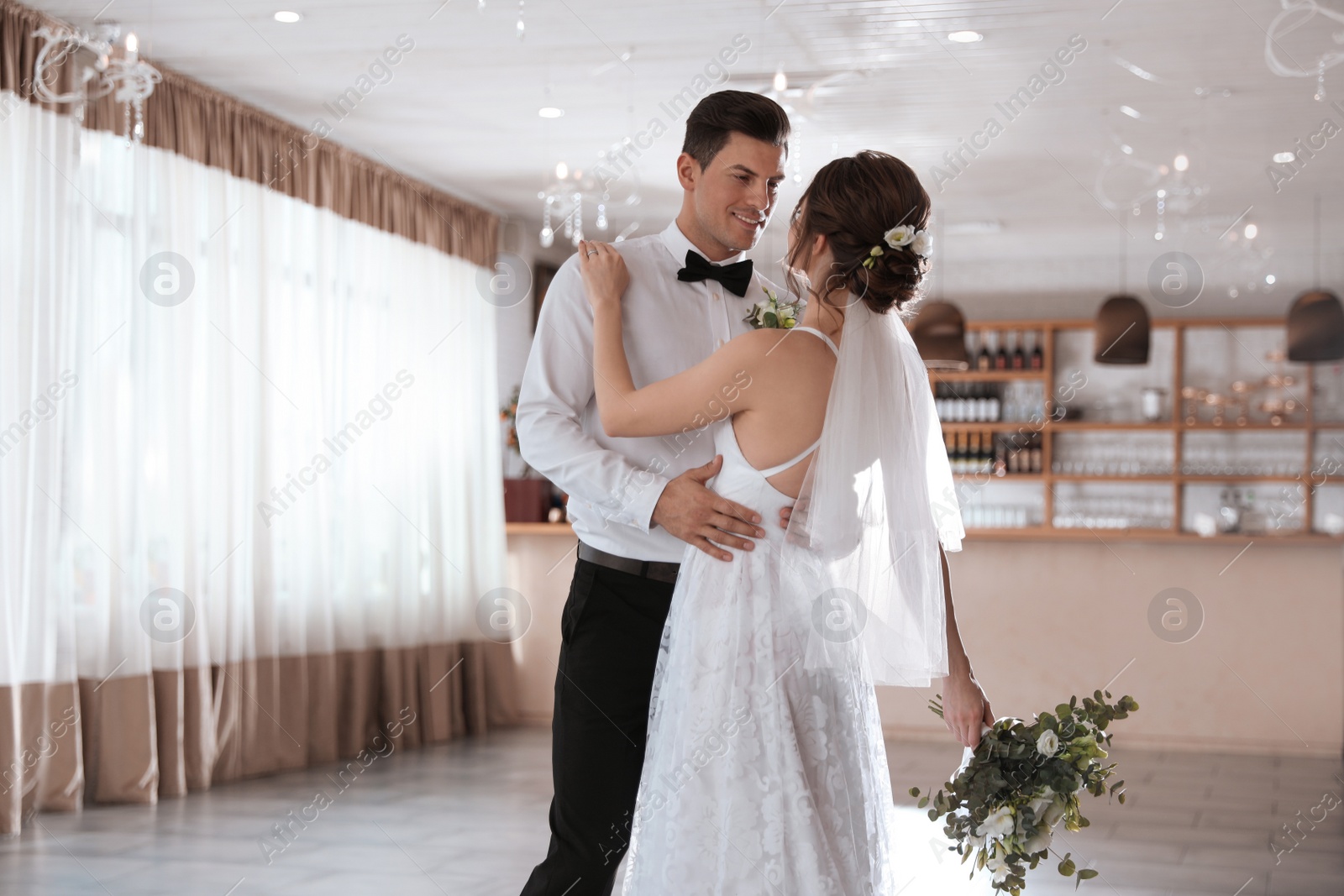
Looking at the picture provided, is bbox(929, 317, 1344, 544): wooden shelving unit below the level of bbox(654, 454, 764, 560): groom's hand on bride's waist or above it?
above

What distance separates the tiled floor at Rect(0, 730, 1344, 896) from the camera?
13.3 feet

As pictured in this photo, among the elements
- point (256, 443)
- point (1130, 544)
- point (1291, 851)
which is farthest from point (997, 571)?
point (256, 443)

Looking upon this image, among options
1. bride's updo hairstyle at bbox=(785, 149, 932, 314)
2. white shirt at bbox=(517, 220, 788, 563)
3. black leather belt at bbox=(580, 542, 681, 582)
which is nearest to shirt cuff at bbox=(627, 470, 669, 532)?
white shirt at bbox=(517, 220, 788, 563)

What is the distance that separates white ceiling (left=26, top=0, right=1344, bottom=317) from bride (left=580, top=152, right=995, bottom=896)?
10.1ft

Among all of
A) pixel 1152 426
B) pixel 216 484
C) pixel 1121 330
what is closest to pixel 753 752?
pixel 216 484

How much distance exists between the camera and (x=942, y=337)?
8.20 m

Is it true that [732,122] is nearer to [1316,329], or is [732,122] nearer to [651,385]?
[651,385]

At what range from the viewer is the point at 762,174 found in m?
2.40

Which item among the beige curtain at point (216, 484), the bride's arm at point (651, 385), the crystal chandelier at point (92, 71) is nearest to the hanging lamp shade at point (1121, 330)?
the beige curtain at point (216, 484)

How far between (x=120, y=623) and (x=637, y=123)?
3.38 metres

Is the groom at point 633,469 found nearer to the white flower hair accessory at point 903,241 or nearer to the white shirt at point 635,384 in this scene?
the white shirt at point 635,384

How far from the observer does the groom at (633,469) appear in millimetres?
2273

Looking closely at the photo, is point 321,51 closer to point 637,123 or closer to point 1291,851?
point 637,123

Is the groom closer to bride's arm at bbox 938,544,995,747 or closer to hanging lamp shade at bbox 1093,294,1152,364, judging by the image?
bride's arm at bbox 938,544,995,747
